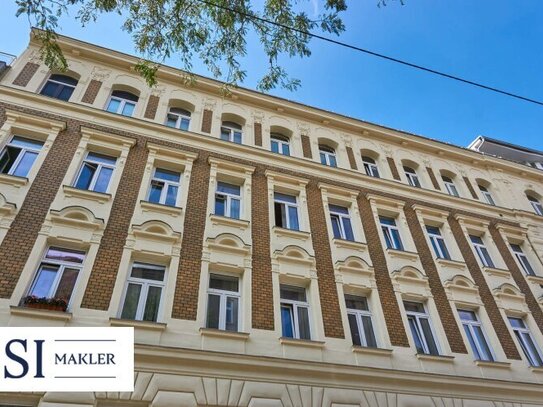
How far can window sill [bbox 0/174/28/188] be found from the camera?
8773 mm

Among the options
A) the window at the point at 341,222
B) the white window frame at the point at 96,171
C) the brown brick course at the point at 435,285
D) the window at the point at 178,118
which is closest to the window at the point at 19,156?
the white window frame at the point at 96,171

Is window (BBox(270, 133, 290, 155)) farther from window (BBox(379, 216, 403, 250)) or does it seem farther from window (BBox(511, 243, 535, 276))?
window (BBox(511, 243, 535, 276))

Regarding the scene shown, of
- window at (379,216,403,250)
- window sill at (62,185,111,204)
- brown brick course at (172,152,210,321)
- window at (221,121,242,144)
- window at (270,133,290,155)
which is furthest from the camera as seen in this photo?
window at (270,133,290,155)

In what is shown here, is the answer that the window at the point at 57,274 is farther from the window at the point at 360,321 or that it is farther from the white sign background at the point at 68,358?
→ the window at the point at 360,321

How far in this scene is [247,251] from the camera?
9.54 m

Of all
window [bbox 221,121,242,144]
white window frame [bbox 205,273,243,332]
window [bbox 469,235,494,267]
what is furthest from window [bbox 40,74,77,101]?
window [bbox 469,235,494,267]

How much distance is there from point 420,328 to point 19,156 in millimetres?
11845

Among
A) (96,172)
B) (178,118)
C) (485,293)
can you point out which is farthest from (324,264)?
(178,118)

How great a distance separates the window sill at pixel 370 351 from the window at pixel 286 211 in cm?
389

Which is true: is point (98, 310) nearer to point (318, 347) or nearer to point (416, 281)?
point (318, 347)

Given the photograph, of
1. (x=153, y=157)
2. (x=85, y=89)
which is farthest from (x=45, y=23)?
(x=85, y=89)

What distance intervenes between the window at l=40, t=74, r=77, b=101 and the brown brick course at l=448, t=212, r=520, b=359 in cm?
1421

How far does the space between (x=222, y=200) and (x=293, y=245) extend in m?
2.61

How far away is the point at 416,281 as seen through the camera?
35.4 ft
